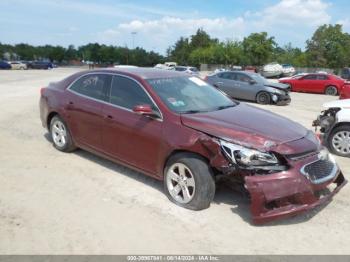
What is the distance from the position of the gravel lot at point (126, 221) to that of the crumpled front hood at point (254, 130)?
870 millimetres

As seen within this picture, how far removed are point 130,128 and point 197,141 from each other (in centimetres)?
115

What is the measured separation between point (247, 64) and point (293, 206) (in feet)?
205

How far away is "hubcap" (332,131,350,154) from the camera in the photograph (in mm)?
7586

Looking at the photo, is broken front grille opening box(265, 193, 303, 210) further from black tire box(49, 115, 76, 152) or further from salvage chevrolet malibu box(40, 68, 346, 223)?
black tire box(49, 115, 76, 152)

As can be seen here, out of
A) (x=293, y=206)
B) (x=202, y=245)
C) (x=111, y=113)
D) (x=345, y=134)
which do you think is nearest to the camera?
(x=202, y=245)

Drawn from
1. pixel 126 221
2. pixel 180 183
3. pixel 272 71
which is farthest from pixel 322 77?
pixel 126 221

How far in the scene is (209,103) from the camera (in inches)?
221

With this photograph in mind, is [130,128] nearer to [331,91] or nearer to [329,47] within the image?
[331,91]

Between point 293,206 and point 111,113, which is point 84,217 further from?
point 293,206

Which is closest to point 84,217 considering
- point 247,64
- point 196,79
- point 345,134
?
point 196,79

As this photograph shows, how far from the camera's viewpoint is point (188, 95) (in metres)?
5.55

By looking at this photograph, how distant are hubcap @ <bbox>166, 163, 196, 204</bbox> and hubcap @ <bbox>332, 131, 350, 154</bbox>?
164 inches

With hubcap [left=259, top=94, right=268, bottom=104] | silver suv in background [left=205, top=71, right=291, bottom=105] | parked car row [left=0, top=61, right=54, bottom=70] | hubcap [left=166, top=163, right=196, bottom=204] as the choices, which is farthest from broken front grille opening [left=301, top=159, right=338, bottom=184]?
parked car row [left=0, top=61, right=54, bottom=70]

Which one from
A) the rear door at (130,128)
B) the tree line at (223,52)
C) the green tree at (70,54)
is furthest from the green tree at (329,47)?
the green tree at (70,54)
